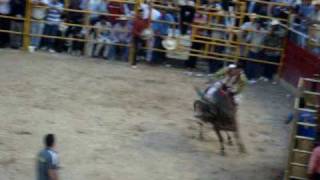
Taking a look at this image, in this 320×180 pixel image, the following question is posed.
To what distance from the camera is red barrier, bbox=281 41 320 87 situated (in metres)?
14.3

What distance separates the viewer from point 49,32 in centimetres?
1752

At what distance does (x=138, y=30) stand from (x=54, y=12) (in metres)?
2.31

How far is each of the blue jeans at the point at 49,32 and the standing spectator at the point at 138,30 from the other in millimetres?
2116

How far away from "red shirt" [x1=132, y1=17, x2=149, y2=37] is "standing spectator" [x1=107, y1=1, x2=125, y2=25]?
3.18 feet

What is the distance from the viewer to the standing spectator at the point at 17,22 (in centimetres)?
1730

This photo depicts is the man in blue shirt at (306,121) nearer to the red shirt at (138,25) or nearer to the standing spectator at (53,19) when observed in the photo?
the red shirt at (138,25)

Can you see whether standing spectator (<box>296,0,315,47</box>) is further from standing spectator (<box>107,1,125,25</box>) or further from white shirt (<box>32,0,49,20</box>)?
white shirt (<box>32,0,49,20</box>)

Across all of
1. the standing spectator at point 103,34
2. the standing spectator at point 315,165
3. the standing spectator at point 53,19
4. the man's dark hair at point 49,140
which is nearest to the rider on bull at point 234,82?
the standing spectator at point 315,165

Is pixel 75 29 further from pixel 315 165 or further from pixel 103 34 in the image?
pixel 315 165

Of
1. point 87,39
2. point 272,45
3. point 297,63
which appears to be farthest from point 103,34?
point 297,63

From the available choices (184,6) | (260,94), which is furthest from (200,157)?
(184,6)

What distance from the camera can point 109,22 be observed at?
17.6m

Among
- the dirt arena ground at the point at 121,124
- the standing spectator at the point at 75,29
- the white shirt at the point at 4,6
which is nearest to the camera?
the dirt arena ground at the point at 121,124

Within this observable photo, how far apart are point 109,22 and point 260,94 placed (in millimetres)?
4683
